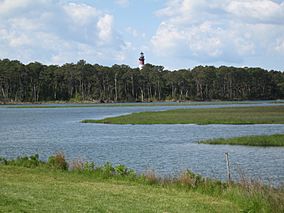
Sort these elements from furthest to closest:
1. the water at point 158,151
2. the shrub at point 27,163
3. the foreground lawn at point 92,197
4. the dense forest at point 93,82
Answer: the dense forest at point 93,82, the water at point 158,151, the shrub at point 27,163, the foreground lawn at point 92,197

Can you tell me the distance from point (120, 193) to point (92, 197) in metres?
1.41

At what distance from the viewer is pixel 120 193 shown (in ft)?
58.1

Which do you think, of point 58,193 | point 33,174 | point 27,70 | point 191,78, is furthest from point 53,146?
point 191,78

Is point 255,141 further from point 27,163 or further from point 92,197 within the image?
point 92,197

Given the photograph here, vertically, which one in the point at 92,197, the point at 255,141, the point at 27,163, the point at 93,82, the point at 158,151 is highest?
the point at 93,82

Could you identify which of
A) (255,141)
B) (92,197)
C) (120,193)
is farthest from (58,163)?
(255,141)

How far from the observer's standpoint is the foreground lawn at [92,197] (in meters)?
15.0

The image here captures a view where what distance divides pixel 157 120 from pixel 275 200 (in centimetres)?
5397

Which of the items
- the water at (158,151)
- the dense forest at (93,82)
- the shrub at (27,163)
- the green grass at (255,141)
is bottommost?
the water at (158,151)

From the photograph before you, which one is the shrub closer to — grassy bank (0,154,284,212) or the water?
grassy bank (0,154,284,212)

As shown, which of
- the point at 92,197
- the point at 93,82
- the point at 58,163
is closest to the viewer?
the point at 92,197

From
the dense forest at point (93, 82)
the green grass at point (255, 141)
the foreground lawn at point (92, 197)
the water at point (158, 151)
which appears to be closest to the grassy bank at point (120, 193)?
the foreground lawn at point (92, 197)

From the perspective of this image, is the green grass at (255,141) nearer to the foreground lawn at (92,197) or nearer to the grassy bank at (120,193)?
the grassy bank at (120,193)

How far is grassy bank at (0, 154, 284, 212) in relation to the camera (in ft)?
50.2
